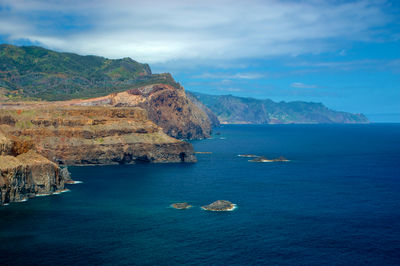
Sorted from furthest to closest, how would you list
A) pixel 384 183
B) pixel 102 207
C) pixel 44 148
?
pixel 44 148 < pixel 384 183 < pixel 102 207

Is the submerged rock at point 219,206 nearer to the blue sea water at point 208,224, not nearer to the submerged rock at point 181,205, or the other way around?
the blue sea water at point 208,224

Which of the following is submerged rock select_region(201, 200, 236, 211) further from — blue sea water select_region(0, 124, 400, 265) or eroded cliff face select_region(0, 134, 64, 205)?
eroded cliff face select_region(0, 134, 64, 205)

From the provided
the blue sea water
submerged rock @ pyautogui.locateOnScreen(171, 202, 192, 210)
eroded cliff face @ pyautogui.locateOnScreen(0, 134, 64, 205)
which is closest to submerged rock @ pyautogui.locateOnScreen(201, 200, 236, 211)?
the blue sea water

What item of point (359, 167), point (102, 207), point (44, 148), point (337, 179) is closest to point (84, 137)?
point (44, 148)

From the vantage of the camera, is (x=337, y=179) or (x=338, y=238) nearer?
(x=338, y=238)

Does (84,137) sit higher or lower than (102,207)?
higher

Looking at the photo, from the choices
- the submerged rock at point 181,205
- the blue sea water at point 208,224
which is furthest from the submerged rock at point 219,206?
the submerged rock at point 181,205

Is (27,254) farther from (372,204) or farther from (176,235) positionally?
(372,204)
